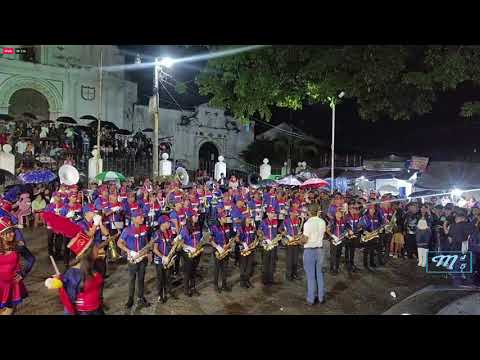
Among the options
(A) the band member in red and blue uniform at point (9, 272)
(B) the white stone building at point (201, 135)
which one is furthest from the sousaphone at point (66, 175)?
(B) the white stone building at point (201, 135)

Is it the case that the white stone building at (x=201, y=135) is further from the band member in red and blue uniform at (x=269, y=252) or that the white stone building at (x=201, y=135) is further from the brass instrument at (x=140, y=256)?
the brass instrument at (x=140, y=256)

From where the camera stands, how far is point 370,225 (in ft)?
38.1

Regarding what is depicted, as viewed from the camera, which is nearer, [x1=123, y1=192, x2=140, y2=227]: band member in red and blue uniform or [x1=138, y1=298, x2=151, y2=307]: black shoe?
[x1=138, y1=298, x2=151, y2=307]: black shoe

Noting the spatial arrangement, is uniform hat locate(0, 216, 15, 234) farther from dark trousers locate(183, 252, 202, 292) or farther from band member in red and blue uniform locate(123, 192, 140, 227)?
band member in red and blue uniform locate(123, 192, 140, 227)

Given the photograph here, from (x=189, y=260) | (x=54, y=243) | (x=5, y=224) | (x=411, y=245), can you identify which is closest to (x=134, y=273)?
(x=189, y=260)

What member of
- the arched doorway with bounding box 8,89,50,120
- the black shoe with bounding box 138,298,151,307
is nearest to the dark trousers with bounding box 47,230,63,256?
the black shoe with bounding box 138,298,151,307

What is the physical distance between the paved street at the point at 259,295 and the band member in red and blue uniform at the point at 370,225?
1.50 ft

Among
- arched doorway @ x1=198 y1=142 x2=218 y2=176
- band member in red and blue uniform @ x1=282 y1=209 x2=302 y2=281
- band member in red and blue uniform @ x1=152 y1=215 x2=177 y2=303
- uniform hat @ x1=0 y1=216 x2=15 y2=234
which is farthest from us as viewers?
arched doorway @ x1=198 y1=142 x2=218 y2=176

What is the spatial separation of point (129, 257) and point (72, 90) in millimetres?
20946

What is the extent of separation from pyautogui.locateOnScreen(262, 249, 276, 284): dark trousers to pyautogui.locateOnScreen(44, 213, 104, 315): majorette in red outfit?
5490 millimetres

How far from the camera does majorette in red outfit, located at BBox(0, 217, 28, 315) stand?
6.26 m

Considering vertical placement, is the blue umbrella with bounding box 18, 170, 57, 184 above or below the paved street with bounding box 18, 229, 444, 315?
above

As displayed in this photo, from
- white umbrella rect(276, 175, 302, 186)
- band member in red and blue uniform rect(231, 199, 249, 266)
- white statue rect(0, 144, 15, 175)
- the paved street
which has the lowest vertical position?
the paved street
